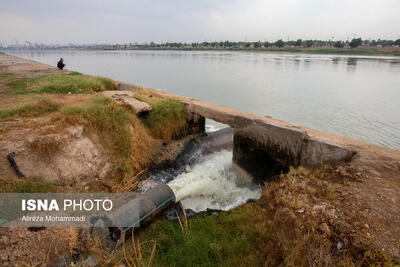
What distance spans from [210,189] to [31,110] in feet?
18.0

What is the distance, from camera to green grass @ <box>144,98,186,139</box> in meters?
7.72

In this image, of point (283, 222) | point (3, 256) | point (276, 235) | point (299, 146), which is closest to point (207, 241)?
point (276, 235)

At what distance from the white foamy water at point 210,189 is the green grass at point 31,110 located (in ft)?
13.4

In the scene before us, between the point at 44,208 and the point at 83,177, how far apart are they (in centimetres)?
142

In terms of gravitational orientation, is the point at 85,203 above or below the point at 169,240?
above

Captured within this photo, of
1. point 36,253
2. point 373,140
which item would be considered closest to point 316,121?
point 373,140

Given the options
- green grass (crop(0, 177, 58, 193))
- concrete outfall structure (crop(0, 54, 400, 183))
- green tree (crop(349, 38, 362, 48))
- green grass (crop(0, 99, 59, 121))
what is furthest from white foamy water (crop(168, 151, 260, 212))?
green tree (crop(349, 38, 362, 48))

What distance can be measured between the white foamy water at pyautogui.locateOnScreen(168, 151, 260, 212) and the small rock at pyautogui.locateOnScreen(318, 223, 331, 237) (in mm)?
2388

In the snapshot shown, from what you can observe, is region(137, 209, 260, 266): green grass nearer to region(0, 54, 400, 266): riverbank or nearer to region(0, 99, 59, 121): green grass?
region(0, 54, 400, 266): riverbank

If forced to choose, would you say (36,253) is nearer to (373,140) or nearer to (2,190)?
(2,190)

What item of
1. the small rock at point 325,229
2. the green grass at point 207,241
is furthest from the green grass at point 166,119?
the small rock at point 325,229

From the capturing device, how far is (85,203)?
450 cm

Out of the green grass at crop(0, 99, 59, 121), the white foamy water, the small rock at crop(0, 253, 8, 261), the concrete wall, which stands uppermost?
the green grass at crop(0, 99, 59, 121)

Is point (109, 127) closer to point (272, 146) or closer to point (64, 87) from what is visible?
point (272, 146)
